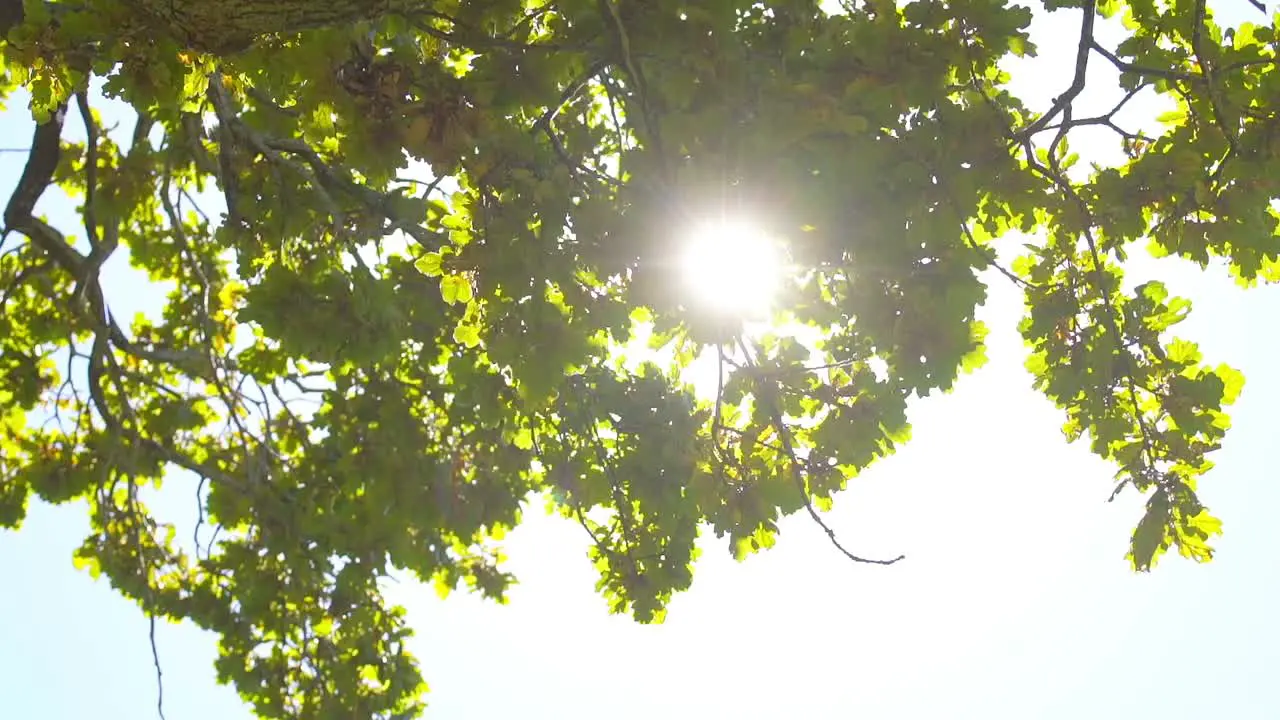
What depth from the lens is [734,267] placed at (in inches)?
123

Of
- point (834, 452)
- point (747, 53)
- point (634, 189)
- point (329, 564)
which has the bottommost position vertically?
point (834, 452)

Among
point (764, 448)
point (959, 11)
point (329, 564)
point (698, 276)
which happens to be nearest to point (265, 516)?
point (329, 564)

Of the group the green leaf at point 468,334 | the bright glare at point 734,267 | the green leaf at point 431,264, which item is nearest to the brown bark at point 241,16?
the green leaf at point 431,264

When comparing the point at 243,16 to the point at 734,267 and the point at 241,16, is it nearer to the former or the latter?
the point at 241,16

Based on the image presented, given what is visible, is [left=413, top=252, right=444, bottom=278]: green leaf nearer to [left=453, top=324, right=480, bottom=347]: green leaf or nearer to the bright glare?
[left=453, top=324, right=480, bottom=347]: green leaf

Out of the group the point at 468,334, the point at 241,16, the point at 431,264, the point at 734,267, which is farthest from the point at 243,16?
the point at 734,267

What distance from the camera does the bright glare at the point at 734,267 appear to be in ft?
9.26

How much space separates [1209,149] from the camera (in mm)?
3385

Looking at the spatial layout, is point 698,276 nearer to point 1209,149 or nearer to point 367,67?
point 367,67

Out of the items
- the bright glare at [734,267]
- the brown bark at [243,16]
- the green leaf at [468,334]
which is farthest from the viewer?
the green leaf at [468,334]

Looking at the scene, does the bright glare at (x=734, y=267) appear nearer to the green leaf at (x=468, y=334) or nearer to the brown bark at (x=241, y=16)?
the green leaf at (x=468, y=334)

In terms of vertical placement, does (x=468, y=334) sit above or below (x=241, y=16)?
below

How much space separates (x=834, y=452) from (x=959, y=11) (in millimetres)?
1543

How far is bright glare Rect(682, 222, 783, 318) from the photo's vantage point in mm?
2822
